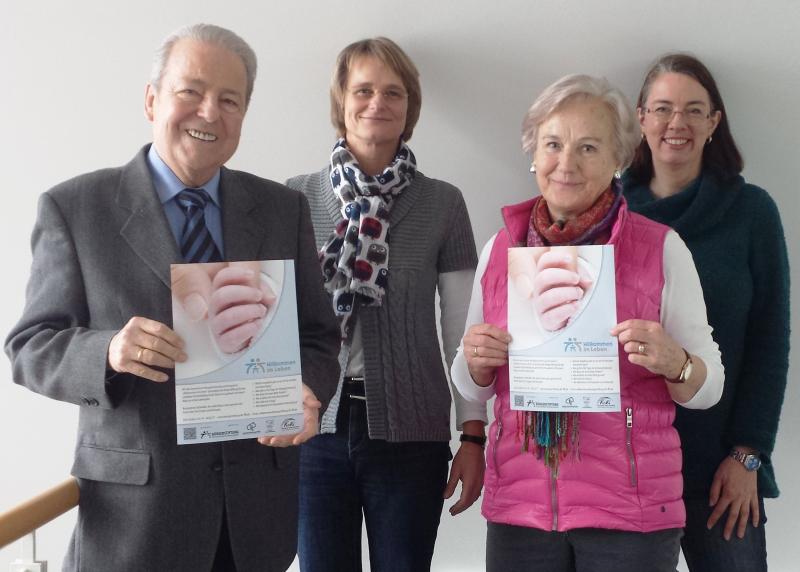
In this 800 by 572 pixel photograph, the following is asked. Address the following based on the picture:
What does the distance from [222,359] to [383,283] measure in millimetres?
710

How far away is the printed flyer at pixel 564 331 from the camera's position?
4.78 ft

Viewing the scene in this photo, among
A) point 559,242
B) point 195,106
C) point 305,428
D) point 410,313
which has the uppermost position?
point 195,106

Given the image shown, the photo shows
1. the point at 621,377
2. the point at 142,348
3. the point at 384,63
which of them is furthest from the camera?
the point at 384,63

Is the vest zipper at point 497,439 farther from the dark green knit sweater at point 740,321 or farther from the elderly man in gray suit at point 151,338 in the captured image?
the dark green knit sweater at point 740,321

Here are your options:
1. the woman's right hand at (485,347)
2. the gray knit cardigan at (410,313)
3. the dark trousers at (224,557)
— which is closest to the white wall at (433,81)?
the gray knit cardigan at (410,313)

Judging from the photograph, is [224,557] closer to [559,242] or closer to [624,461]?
[624,461]

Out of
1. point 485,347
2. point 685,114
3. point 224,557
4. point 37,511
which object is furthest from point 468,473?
point 685,114

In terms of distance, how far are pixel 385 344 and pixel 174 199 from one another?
71cm

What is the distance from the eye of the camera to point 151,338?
1.21 m

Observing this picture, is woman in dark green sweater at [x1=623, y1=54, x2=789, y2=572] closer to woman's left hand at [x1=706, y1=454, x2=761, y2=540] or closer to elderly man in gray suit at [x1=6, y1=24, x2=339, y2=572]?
woman's left hand at [x1=706, y1=454, x2=761, y2=540]

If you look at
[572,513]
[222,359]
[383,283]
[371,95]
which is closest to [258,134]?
[371,95]

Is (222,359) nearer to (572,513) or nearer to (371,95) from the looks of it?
(572,513)

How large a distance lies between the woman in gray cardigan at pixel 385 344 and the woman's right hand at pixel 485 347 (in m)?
0.35

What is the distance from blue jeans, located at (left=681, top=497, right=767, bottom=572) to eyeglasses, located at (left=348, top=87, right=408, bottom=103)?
1.25m
